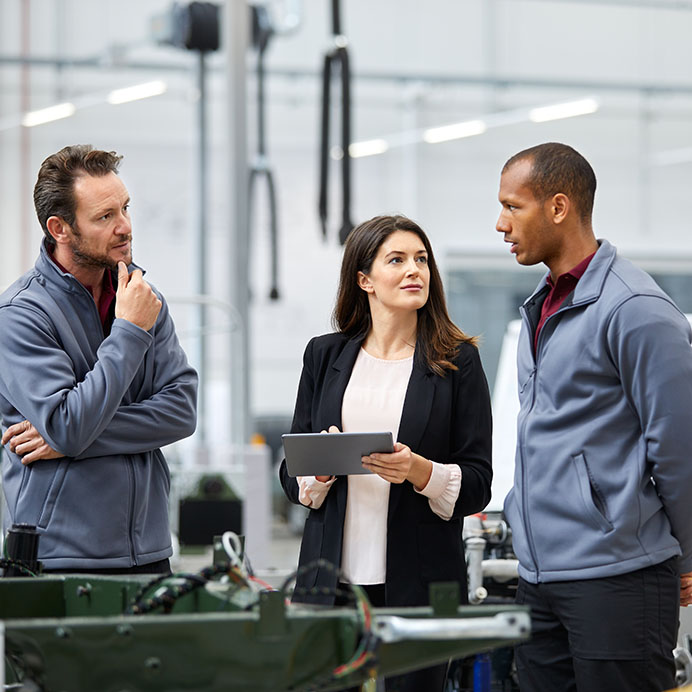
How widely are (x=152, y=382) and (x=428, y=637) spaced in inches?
37.9

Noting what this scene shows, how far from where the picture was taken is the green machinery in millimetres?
1412

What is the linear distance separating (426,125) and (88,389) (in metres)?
9.22

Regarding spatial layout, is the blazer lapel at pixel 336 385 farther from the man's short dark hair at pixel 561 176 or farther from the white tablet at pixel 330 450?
the man's short dark hair at pixel 561 176

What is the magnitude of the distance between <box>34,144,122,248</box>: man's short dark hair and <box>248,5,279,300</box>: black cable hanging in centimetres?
233

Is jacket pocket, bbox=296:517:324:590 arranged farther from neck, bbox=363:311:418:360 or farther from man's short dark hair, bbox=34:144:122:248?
man's short dark hair, bbox=34:144:122:248

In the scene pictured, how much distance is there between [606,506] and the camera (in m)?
1.97

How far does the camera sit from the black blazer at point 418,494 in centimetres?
209

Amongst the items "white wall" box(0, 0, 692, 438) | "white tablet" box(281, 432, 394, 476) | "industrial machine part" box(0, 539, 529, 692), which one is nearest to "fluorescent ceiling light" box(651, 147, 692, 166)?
"white wall" box(0, 0, 692, 438)

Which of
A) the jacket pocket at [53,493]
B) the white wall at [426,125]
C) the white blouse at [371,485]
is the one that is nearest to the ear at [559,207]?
the white blouse at [371,485]

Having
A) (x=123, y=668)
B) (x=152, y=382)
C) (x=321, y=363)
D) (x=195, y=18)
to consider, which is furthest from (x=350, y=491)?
(x=195, y=18)

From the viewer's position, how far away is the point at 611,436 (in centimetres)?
198

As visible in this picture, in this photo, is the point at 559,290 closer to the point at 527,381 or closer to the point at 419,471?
the point at 527,381

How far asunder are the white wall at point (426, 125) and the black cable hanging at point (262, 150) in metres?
4.92

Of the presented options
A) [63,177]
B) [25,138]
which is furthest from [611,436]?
[25,138]
